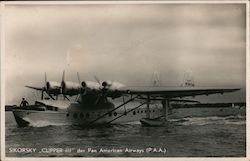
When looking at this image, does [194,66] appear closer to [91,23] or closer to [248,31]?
[248,31]

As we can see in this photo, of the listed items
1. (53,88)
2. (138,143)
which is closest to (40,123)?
(53,88)

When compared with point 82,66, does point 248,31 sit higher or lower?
higher

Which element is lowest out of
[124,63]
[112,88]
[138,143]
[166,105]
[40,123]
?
[138,143]

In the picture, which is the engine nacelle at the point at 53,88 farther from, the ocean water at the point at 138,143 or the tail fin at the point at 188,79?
the tail fin at the point at 188,79

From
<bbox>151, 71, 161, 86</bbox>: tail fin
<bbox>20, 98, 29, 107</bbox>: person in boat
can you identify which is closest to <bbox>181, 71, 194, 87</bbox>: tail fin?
<bbox>151, 71, 161, 86</bbox>: tail fin

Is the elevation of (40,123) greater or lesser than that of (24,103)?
lesser

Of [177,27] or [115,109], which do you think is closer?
[177,27]

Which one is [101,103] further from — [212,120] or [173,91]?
[212,120]

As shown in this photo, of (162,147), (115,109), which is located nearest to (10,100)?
(115,109)
